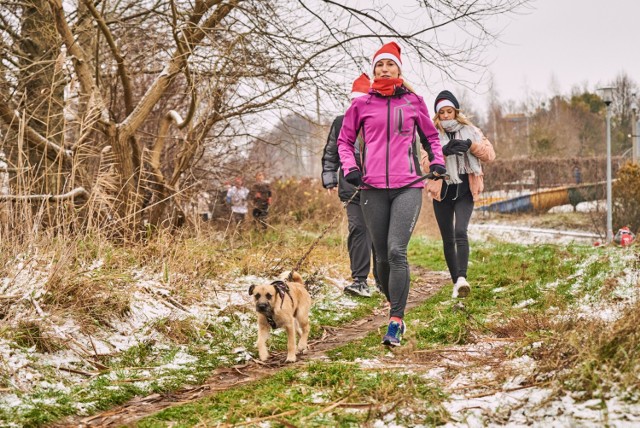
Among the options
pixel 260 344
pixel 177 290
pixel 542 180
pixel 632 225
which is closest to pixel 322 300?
pixel 177 290

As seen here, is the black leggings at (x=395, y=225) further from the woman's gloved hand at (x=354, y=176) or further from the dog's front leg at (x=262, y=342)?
the dog's front leg at (x=262, y=342)

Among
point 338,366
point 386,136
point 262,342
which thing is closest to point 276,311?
point 262,342

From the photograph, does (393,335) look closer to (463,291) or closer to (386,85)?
(386,85)

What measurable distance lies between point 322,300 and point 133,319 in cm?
237

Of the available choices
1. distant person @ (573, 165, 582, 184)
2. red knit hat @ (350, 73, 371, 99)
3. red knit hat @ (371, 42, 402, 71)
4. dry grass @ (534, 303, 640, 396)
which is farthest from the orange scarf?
distant person @ (573, 165, 582, 184)

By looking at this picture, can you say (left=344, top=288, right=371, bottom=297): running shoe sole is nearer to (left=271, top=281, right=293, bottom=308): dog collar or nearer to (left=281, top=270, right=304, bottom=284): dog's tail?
(left=281, top=270, right=304, bottom=284): dog's tail

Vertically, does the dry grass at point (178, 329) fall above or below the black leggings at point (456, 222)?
below

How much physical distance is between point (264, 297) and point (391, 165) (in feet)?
4.40

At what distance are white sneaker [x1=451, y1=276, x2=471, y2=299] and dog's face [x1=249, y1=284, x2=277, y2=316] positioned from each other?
2437 millimetres

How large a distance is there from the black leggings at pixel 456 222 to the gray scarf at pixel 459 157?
134 millimetres

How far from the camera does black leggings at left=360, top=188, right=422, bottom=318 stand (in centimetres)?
480

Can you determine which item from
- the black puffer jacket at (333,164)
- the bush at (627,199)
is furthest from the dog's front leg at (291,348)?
the bush at (627,199)

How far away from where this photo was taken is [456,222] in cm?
642

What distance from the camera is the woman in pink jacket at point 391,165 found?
15.8 ft
